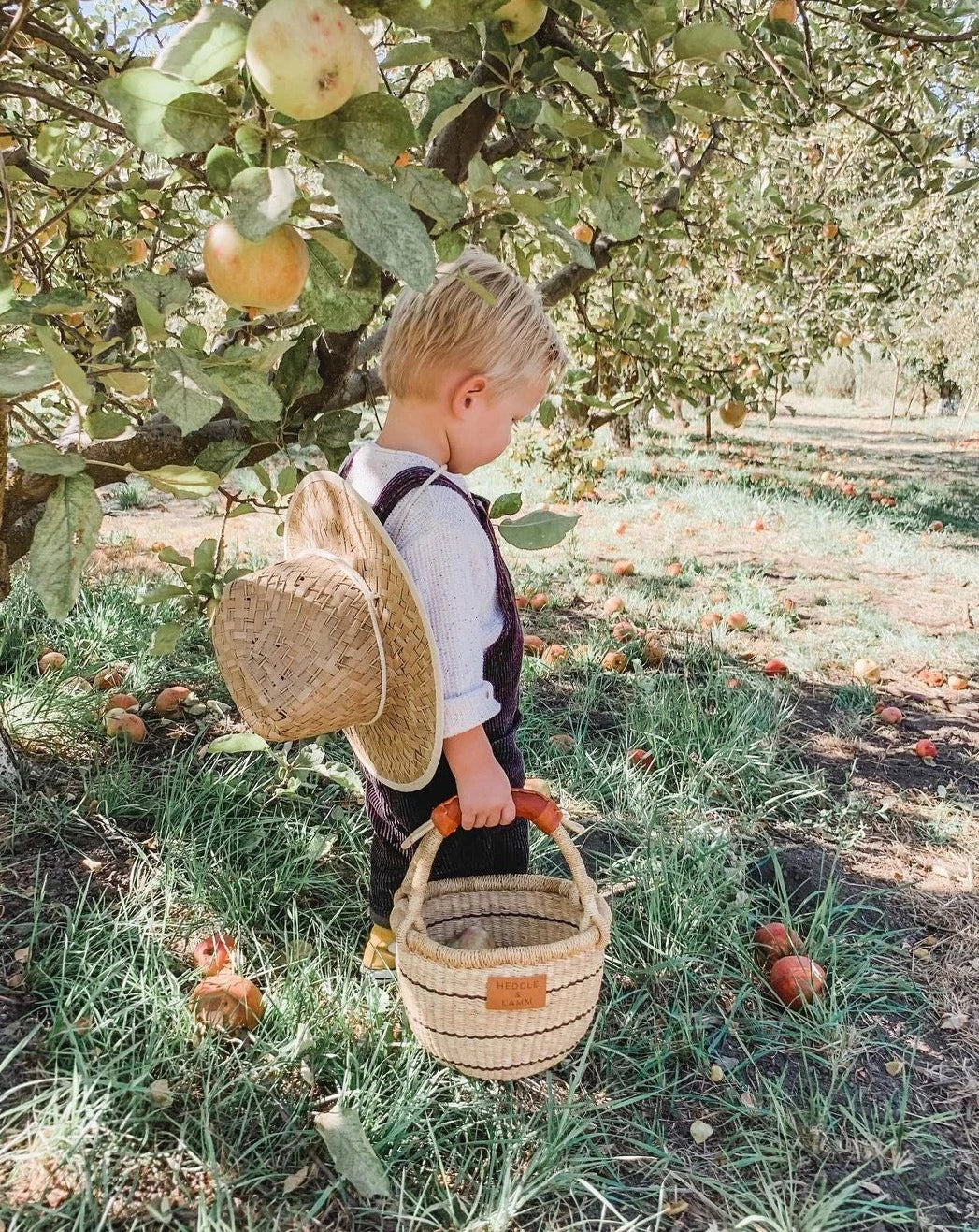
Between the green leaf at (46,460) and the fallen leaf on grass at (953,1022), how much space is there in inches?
72.8

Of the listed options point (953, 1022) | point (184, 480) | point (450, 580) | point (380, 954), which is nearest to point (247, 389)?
point (184, 480)

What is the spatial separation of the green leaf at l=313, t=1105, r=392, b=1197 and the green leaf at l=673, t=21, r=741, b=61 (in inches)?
57.2

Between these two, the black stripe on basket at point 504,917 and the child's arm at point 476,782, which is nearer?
the child's arm at point 476,782

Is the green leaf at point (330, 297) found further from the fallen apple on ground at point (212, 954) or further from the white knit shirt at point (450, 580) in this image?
the fallen apple on ground at point (212, 954)

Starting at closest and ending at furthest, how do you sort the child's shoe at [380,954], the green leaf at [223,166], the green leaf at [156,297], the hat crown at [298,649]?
the green leaf at [223,166] < the green leaf at [156,297] < the hat crown at [298,649] < the child's shoe at [380,954]

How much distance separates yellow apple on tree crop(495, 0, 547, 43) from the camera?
0.89 meters

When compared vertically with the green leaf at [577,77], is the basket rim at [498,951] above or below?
below

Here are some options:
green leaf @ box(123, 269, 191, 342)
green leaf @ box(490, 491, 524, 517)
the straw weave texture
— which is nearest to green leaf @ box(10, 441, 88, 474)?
green leaf @ box(123, 269, 191, 342)

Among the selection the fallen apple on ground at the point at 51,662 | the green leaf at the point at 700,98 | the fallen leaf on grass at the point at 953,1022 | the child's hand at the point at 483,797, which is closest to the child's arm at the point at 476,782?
the child's hand at the point at 483,797

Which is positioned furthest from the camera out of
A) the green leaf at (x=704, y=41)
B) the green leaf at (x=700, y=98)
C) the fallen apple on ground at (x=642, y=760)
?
the fallen apple on ground at (x=642, y=760)

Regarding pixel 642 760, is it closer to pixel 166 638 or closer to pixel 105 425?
pixel 166 638

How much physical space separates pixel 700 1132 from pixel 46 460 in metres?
1.42

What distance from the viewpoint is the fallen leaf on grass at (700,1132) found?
4.92ft

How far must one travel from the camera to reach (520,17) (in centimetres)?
90
